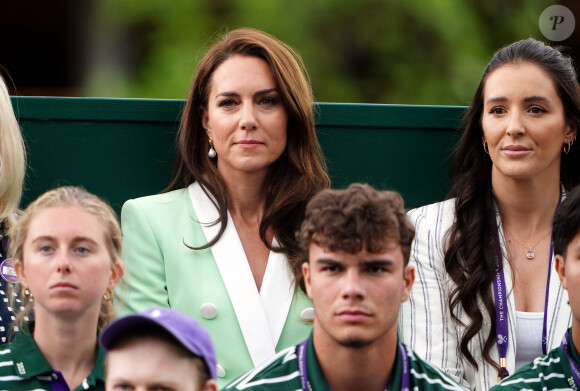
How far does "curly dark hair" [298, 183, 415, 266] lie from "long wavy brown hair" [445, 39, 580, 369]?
694 mm

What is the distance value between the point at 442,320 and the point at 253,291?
1.95 ft

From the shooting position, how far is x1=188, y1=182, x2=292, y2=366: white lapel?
3.49 metres

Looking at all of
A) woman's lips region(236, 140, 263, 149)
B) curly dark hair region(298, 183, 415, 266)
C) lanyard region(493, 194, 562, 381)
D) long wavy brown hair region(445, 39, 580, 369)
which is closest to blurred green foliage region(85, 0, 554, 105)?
long wavy brown hair region(445, 39, 580, 369)

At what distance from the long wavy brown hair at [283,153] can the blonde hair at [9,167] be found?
0.55m

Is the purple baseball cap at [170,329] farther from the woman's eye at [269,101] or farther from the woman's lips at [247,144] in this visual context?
the woman's eye at [269,101]

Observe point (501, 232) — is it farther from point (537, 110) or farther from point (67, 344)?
point (67, 344)

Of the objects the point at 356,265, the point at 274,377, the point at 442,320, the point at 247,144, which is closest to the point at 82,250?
the point at 274,377

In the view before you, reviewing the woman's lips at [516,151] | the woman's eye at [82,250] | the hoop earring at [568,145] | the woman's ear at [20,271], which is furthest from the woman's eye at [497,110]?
the woman's ear at [20,271]

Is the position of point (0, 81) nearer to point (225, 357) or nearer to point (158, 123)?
point (158, 123)

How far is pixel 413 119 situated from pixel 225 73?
0.80 metres

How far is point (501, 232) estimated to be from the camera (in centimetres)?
374

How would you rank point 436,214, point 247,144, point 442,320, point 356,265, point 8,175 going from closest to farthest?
point 356,265
point 8,175
point 442,320
point 247,144
point 436,214

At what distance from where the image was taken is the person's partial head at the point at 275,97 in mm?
3756

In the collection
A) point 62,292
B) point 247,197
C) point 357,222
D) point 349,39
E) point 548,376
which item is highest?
point 349,39
